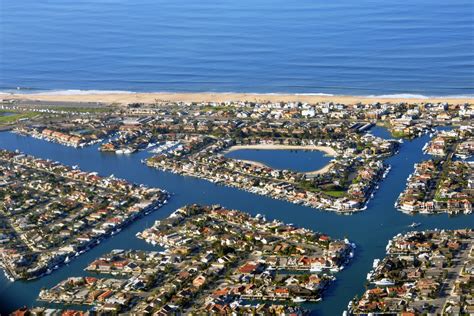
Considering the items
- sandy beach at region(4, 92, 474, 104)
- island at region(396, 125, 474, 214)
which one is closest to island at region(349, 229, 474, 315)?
island at region(396, 125, 474, 214)

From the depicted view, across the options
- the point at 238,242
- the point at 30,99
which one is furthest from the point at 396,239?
the point at 30,99

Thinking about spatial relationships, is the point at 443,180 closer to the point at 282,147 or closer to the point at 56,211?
the point at 282,147

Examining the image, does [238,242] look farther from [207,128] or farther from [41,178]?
[207,128]

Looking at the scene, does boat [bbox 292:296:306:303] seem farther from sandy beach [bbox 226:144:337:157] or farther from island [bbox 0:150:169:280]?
sandy beach [bbox 226:144:337:157]

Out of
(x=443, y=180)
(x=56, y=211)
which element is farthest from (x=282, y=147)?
(x=56, y=211)

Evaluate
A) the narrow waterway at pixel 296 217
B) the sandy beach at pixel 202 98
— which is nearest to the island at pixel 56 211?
the narrow waterway at pixel 296 217

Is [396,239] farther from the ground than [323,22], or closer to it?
closer to it
